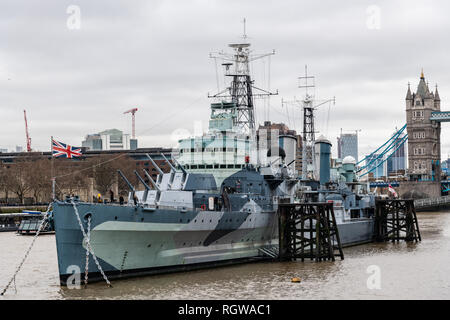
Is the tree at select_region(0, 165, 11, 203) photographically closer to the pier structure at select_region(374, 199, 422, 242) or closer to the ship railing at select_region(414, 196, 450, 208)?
the pier structure at select_region(374, 199, 422, 242)

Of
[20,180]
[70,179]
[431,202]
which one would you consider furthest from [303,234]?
[431,202]

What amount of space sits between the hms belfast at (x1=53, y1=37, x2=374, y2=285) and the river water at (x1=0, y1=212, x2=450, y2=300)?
1000 mm

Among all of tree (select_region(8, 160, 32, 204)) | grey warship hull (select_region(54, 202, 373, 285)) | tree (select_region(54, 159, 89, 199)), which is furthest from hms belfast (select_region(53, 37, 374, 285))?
tree (select_region(8, 160, 32, 204))

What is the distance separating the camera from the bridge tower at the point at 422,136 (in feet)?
474

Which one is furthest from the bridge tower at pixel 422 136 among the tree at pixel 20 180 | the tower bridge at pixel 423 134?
the tree at pixel 20 180

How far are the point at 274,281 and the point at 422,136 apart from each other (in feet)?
398

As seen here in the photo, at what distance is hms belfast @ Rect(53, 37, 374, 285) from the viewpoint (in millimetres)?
29156

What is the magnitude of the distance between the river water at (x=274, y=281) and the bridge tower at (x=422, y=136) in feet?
349

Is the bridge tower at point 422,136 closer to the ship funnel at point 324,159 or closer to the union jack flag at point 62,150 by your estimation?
the ship funnel at point 324,159
